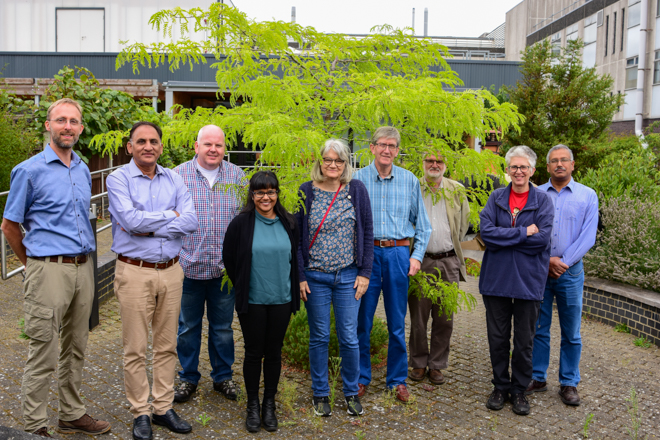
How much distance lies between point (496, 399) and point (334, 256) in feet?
6.13

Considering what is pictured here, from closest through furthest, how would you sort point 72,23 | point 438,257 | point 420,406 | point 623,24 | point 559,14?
point 420,406
point 438,257
point 72,23
point 623,24
point 559,14

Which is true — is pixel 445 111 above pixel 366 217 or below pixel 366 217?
above

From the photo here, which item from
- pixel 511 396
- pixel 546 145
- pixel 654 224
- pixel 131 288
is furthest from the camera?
pixel 546 145

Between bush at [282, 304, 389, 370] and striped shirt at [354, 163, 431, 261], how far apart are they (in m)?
1.24

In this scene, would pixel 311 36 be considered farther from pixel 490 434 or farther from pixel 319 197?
pixel 490 434

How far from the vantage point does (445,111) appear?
171 inches

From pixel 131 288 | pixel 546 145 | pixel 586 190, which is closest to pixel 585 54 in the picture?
pixel 546 145

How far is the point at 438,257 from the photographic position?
499 centimetres

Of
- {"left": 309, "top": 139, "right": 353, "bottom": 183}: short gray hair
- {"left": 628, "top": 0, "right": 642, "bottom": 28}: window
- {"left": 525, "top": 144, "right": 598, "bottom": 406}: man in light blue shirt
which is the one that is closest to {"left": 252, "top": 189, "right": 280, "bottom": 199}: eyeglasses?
{"left": 309, "top": 139, "right": 353, "bottom": 183}: short gray hair

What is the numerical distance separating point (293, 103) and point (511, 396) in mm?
3102

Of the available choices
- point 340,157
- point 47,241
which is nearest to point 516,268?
point 340,157

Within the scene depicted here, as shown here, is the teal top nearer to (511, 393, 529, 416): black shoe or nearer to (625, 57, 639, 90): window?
(511, 393, 529, 416): black shoe

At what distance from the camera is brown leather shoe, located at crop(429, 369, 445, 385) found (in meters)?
5.03

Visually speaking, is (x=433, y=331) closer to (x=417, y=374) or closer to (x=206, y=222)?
(x=417, y=374)
